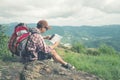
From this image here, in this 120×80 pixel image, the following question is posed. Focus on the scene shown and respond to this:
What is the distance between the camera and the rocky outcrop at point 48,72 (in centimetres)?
910

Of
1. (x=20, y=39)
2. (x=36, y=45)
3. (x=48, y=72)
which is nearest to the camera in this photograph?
(x=48, y=72)

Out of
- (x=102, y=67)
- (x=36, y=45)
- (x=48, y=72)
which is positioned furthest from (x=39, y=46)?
(x=102, y=67)

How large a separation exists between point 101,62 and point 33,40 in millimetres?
6313

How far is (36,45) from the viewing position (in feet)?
31.8

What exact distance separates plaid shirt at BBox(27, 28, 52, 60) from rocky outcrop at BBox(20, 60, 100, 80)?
33 cm

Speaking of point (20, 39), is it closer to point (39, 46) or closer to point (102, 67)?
point (39, 46)

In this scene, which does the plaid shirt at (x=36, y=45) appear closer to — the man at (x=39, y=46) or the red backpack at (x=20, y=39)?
the man at (x=39, y=46)

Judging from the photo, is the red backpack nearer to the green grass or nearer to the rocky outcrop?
the rocky outcrop

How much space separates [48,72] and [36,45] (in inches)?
37.7

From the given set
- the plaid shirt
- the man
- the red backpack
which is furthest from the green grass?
the red backpack

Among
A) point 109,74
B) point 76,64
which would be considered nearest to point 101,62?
point 76,64

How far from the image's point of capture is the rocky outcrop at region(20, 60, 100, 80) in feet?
29.9

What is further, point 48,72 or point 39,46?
point 39,46

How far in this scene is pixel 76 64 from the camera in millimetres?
14648
